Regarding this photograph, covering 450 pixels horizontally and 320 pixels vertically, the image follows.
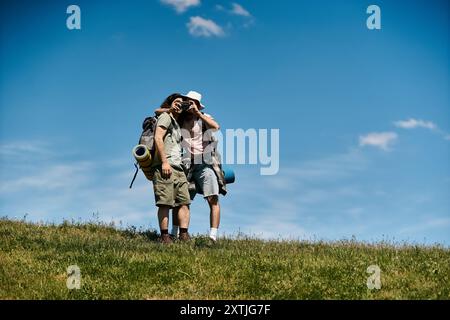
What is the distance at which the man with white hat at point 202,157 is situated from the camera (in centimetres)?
1429

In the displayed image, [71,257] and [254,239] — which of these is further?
[254,239]

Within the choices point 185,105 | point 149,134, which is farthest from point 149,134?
point 185,105

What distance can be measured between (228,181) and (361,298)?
617 centimetres

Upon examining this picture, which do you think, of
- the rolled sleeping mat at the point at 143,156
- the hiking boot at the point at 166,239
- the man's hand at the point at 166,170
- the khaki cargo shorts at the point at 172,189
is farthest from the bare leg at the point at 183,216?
the rolled sleeping mat at the point at 143,156

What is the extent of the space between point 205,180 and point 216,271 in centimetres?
377

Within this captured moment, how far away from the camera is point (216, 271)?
427 inches

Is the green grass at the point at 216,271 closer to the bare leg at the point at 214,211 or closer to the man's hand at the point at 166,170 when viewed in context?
the bare leg at the point at 214,211

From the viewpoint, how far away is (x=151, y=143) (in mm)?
14219

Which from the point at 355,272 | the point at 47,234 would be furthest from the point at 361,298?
the point at 47,234

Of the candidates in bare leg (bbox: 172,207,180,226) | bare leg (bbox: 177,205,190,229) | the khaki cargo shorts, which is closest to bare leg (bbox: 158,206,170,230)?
the khaki cargo shorts

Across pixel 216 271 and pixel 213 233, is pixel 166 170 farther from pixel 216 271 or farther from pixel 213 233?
pixel 216 271
